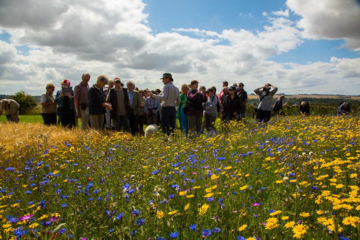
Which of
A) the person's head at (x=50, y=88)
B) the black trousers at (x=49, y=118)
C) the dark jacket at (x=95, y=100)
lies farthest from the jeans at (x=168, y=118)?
the black trousers at (x=49, y=118)

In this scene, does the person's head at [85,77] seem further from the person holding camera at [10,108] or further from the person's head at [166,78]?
the person holding camera at [10,108]

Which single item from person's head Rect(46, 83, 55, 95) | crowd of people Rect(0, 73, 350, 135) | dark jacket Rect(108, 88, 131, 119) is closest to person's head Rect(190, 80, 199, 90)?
crowd of people Rect(0, 73, 350, 135)

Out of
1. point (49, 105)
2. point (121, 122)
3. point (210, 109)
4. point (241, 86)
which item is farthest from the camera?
point (241, 86)

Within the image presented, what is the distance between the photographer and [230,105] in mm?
9438

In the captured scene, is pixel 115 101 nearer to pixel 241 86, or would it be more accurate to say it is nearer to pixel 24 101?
pixel 241 86

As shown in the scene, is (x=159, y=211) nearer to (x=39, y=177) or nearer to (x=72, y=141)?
(x=39, y=177)

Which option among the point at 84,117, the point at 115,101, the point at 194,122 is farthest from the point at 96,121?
the point at 194,122

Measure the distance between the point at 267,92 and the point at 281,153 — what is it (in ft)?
20.8

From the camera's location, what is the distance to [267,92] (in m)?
9.27

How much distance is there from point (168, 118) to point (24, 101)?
3955 centimetres

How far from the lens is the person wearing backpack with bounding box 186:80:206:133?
7.60 m

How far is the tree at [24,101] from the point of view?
126 feet

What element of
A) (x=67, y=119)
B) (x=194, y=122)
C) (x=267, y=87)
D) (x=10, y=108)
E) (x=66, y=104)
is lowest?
(x=194, y=122)

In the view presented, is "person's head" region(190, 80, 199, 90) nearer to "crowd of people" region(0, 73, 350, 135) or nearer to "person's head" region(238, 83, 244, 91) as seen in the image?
"crowd of people" region(0, 73, 350, 135)
